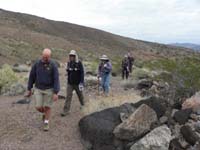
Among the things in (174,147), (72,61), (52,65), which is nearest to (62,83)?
(72,61)

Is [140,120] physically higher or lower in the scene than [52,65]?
lower

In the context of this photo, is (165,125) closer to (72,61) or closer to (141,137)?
(141,137)

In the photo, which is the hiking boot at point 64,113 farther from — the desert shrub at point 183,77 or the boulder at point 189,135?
the boulder at point 189,135

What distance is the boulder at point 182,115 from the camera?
11758mm

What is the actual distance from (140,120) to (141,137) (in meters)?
0.42

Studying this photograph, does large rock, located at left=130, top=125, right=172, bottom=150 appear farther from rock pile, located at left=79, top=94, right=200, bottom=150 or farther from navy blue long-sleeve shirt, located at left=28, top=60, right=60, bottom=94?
navy blue long-sleeve shirt, located at left=28, top=60, right=60, bottom=94

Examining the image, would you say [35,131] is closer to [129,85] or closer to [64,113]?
[64,113]

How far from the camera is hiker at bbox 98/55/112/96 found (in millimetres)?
17516

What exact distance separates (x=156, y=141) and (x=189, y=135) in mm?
744

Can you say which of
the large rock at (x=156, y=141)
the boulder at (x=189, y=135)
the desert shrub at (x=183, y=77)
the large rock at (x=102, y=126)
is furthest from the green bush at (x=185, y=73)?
the large rock at (x=156, y=141)

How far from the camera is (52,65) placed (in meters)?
12.0

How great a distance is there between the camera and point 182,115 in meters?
11.9

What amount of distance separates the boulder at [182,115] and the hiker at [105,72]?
573 cm

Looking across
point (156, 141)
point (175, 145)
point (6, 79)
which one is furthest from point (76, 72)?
point (6, 79)
